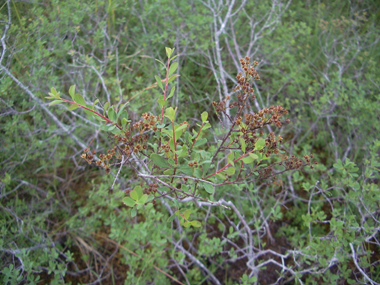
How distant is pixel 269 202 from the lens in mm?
2445

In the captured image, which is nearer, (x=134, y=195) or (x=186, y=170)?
(x=134, y=195)

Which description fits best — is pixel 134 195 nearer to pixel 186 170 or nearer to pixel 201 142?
pixel 186 170

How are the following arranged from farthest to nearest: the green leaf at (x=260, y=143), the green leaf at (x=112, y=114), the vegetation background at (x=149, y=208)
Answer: the vegetation background at (x=149, y=208) < the green leaf at (x=112, y=114) < the green leaf at (x=260, y=143)

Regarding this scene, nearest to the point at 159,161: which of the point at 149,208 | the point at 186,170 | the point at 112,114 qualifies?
the point at 186,170

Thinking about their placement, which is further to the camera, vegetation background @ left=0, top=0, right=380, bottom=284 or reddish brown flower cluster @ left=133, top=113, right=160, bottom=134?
vegetation background @ left=0, top=0, right=380, bottom=284

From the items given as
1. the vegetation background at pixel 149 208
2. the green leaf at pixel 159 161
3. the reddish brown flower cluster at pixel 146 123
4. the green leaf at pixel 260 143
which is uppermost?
the reddish brown flower cluster at pixel 146 123

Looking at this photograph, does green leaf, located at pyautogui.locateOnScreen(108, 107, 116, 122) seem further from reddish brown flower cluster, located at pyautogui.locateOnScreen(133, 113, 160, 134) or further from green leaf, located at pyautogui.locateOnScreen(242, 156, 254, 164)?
green leaf, located at pyautogui.locateOnScreen(242, 156, 254, 164)

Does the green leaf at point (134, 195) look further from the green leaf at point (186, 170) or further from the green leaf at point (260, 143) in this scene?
the green leaf at point (260, 143)

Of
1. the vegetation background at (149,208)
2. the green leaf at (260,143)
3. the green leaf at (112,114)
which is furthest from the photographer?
the vegetation background at (149,208)

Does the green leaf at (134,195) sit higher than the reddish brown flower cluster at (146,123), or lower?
lower

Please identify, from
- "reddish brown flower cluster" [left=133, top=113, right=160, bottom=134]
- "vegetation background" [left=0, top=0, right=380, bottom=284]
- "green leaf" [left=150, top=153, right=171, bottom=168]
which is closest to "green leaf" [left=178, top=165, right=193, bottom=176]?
"green leaf" [left=150, top=153, right=171, bottom=168]

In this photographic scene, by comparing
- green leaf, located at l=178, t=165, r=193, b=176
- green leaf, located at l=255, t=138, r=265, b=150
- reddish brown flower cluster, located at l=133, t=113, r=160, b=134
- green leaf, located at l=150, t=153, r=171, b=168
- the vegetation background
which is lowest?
the vegetation background

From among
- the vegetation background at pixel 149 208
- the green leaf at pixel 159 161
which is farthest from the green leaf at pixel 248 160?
Result: the vegetation background at pixel 149 208

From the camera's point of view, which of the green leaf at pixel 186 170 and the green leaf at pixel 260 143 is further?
the green leaf at pixel 186 170
